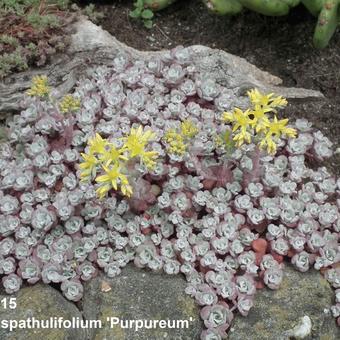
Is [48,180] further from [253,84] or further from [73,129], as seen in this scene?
[253,84]

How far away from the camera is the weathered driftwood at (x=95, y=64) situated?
3.34 metres

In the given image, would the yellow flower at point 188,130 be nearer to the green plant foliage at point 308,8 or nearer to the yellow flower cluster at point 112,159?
the yellow flower cluster at point 112,159

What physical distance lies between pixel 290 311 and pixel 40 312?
1085 mm

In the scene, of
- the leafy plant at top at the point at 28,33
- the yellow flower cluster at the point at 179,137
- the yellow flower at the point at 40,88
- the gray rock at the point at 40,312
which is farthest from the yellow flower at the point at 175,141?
the leafy plant at top at the point at 28,33

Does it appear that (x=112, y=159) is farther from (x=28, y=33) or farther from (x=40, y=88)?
(x=28, y=33)

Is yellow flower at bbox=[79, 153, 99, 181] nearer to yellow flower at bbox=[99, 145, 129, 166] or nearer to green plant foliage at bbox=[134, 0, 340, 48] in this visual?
yellow flower at bbox=[99, 145, 129, 166]

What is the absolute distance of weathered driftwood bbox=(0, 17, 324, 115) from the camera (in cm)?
334

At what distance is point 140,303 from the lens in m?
2.67

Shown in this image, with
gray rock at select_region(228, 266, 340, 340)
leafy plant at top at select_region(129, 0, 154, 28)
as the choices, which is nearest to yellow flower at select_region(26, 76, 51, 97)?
leafy plant at top at select_region(129, 0, 154, 28)

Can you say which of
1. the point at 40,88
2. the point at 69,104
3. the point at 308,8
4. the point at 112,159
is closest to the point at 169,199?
the point at 112,159

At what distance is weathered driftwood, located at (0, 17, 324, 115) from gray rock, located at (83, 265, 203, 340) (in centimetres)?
118

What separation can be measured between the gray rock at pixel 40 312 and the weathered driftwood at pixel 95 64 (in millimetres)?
1132

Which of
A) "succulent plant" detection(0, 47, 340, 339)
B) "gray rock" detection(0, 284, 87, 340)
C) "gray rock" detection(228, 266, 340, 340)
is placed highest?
"succulent plant" detection(0, 47, 340, 339)

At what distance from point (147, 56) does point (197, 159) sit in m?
0.87
